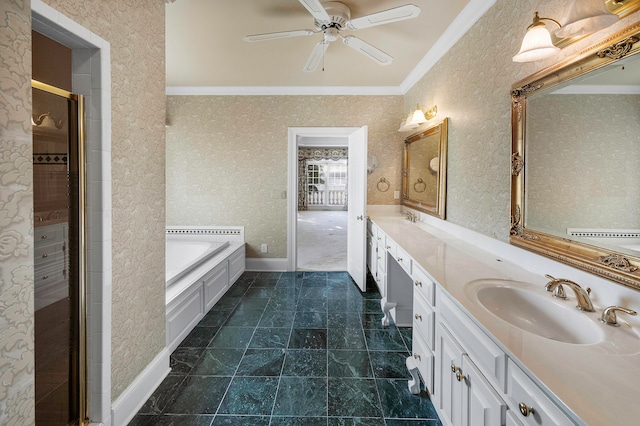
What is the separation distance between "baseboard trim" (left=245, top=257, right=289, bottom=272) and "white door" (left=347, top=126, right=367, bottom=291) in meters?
0.94

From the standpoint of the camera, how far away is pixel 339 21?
84.0 inches

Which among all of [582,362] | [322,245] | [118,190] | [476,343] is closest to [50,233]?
[118,190]

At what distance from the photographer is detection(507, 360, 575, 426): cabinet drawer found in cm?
68

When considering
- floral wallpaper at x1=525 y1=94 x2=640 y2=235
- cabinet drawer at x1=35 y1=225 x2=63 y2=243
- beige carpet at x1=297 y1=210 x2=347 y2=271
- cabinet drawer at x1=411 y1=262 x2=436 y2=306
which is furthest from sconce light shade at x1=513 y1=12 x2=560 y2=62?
beige carpet at x1=297 y1=210 x2=347 y2=271

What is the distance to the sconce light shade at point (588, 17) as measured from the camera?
1.00 metres

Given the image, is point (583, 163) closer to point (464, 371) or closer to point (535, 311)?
point (535, 311)

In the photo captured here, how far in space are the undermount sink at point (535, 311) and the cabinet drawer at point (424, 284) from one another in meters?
0.21

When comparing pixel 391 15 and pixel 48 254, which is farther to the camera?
pixel 391 15

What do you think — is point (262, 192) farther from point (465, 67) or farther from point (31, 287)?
point (31, 287)

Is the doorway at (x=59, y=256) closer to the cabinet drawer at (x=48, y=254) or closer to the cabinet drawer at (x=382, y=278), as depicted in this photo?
the cabinet drawer at (x=48, y=254)

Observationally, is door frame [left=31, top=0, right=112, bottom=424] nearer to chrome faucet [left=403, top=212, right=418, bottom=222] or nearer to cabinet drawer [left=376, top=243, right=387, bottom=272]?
cabinet drawer [left=376, top=243, right=387, bottom=272]

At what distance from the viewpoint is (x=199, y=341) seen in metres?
2.34

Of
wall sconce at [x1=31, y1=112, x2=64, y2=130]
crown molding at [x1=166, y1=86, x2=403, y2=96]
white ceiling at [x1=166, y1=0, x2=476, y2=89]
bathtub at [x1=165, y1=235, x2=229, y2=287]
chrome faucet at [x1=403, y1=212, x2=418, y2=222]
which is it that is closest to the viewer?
wall sconce at [x1=31, y1=112, x2=64, y2=130]

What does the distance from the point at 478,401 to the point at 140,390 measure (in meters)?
1.72
